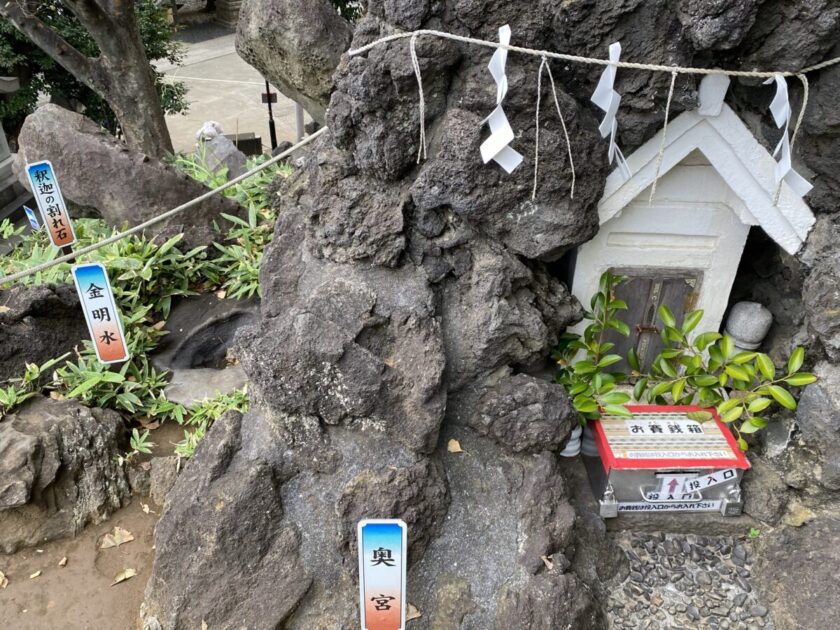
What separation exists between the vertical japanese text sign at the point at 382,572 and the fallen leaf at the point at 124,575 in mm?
1973

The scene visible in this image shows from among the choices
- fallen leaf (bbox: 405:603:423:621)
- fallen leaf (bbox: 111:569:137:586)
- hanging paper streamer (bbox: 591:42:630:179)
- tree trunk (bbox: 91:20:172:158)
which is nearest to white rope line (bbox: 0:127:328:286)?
hanging paper streamer (bbox: 591:42:630:179)

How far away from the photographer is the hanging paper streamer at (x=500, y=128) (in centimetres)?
316

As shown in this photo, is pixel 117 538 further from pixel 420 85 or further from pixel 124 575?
pixel 420 85

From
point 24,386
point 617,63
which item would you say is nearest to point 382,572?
point 617,63

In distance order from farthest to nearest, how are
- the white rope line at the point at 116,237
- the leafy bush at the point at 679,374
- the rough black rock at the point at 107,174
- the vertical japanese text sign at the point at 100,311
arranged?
the rough black rock at the point at 107,174 → the white rope line at the point at 116,237 → the vertical japanese text sign at the point at 100,311 → the leafy bush at the point at 679,374

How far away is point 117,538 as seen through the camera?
14.3 ft

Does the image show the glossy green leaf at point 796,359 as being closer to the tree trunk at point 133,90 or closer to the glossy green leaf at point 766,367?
the glossy green leaf at point 766,367

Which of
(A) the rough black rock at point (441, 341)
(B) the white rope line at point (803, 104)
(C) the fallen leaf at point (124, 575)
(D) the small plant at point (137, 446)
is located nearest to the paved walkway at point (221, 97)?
(D) the small plant at point (137, 446)

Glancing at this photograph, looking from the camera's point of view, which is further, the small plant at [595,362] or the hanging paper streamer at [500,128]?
the small plant at [595,362]

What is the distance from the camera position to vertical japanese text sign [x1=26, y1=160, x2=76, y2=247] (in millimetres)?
4957

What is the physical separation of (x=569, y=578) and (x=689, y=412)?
4.45 feet

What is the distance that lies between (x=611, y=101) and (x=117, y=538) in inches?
160

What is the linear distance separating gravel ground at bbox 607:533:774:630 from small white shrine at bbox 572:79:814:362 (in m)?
1.38

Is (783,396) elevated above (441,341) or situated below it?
below
